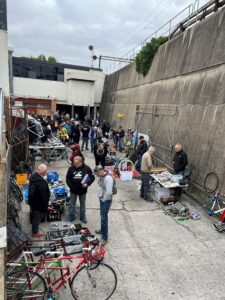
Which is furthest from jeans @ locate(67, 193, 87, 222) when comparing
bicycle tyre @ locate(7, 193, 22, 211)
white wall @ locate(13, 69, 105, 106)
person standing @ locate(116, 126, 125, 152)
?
white wall @ locate(13, 69, 105, 106)

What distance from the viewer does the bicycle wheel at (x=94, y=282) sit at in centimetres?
429

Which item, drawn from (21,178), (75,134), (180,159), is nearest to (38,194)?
(21,178)

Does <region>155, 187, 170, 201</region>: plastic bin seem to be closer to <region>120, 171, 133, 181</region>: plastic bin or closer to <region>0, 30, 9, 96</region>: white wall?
<region>120, 171, 133, 181</region>: plastic bin

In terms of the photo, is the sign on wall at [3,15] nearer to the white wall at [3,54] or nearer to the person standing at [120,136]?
the white wall at [3,54]

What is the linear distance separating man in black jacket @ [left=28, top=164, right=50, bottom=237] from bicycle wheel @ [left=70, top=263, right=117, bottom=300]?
203cm

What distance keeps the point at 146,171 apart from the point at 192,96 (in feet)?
14.4

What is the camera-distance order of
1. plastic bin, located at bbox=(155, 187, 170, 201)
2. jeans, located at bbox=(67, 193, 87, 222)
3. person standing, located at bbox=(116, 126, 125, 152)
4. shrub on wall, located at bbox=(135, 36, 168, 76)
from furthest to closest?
shrub on wall, located at bbox=(135, 36, 168, 76) → person standing, located at bbox=(116, 126, 125, 152) → plastic bin, located at bbox=(155, 187, 170, 201) → jeans, located at bbox=(67, 193, 87, 222)

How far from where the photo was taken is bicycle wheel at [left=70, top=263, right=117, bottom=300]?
4.29 meters

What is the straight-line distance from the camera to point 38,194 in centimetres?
582

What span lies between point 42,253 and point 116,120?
68.3 ft

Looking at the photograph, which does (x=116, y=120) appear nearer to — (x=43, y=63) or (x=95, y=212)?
(x=43, y=63)

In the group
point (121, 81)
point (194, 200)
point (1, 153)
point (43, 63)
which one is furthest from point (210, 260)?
point (43, 63)

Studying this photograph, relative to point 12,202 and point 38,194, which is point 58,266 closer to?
point 38,194

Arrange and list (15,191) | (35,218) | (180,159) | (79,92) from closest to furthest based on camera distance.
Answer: (35,218) → (15,191) → (180,159) → (79,92)
